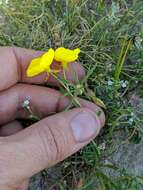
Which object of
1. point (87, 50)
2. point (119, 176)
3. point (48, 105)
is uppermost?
point (87, 50)

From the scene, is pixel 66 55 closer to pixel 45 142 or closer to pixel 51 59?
pixel 51 59

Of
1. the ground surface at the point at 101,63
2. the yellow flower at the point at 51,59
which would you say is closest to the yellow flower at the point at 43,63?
the yellow flower at the point at 51,59

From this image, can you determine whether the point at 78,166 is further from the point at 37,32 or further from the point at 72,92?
the point at 37,32

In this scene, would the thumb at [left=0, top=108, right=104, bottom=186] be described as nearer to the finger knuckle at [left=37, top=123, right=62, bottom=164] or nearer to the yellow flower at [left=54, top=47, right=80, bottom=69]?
the finger knuckle at [left=37, top=123, right=62, bottom=164]

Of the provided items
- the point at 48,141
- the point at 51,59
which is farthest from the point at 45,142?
the point at 51,59

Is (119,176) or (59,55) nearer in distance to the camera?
(59,55)

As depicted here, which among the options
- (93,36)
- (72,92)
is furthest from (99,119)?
(93,36)
